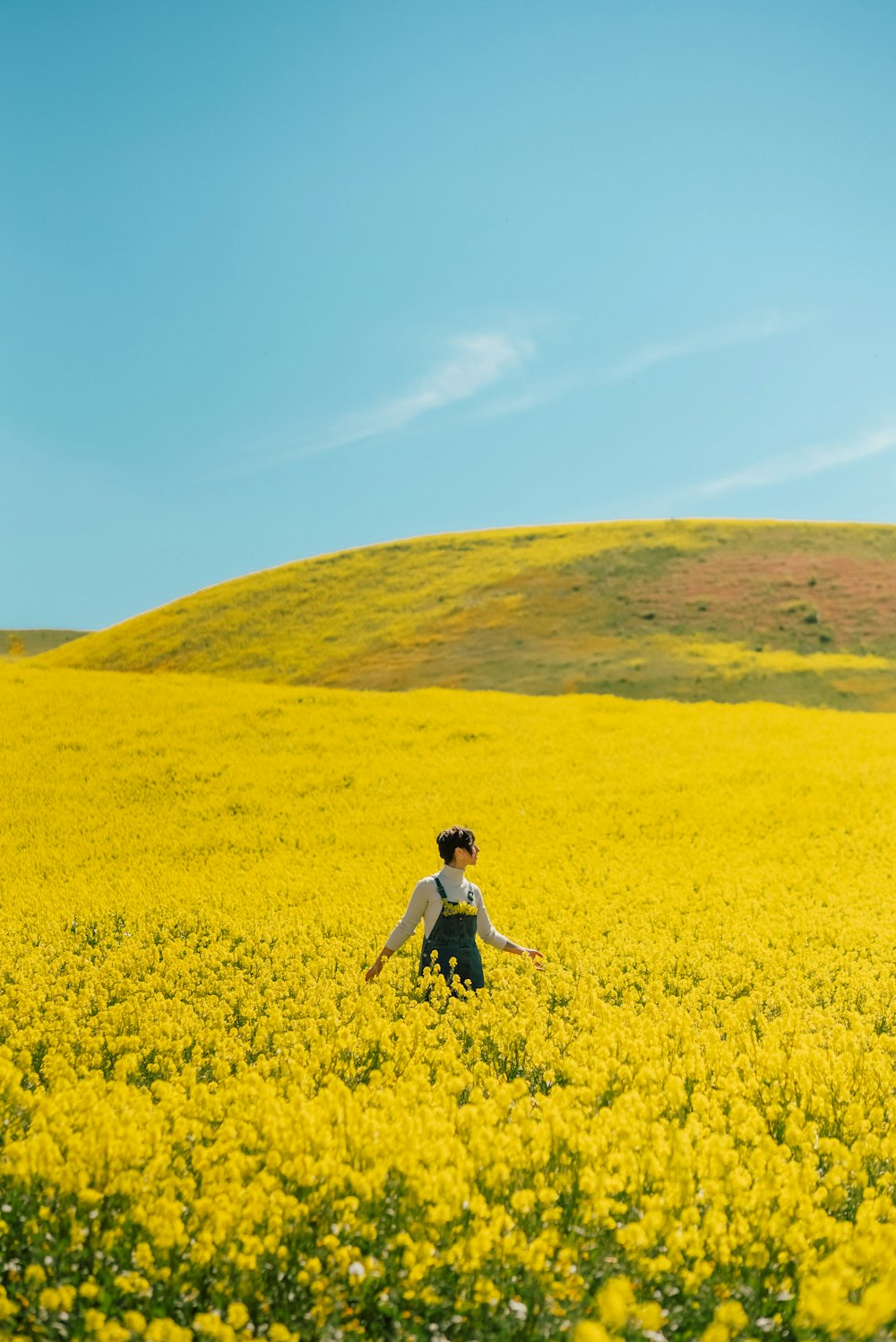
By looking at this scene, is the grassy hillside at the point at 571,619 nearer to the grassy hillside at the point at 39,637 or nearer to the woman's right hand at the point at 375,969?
the woman's right hand at the point at 375,969

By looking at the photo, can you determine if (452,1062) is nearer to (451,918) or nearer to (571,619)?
(451,918)

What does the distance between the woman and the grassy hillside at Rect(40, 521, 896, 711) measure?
35.1 meters

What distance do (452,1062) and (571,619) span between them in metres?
50.9

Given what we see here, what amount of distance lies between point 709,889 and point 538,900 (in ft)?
8.54

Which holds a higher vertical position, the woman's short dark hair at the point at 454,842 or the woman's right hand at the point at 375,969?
the woman's short dark hair at the point at 454,842

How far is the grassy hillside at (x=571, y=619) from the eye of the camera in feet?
156

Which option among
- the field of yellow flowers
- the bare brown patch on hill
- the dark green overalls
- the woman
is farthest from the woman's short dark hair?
the bare brown patch on hill

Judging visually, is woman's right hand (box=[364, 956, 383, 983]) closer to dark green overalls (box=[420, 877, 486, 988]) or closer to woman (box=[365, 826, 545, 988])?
woman (box=[365, 826, 545, 988])

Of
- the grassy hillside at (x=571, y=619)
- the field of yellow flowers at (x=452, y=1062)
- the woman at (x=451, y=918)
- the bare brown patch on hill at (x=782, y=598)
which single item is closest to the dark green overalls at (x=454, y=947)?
the woman at (x=451, y=918)

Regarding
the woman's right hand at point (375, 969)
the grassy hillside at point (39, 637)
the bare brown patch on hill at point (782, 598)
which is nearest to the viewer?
the woman's right hand at point (375, 969)

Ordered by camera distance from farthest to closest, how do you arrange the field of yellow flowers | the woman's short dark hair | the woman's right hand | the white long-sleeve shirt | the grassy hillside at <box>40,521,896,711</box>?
1. the grassy hillside at <box>40,521,896,711</box>
2. the woman's right hand
3. the white long-sleeve shirt
4. the woman's short dark hair
5. the field of yellow flowers

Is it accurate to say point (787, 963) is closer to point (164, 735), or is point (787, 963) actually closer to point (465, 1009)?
point (465, 1009)

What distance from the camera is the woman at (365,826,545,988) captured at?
9219 mm

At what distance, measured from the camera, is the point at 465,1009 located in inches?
371
